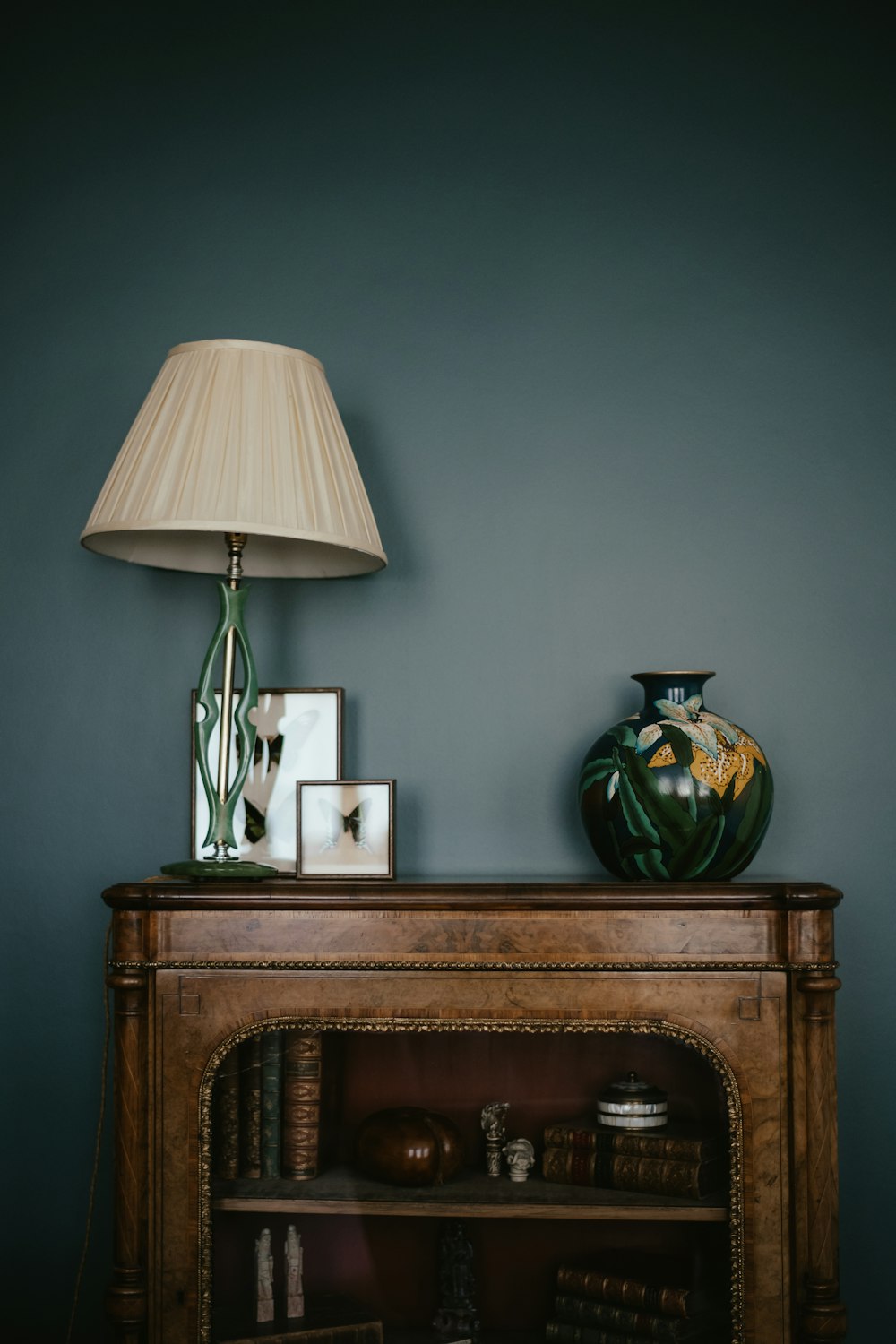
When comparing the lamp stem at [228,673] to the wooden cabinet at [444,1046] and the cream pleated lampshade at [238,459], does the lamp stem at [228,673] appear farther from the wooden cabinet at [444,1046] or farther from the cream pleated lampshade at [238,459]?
the wooden cabinet at [444,1046]

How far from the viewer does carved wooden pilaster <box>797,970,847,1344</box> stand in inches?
66.1

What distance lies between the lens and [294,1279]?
1775mm

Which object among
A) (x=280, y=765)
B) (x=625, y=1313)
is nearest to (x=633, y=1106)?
(x=625, y=1313)

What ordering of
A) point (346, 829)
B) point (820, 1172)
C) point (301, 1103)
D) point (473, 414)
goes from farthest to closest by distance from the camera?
point (473, 414) → point (346, 829) → point (301, 1103) → point (820, 1172)

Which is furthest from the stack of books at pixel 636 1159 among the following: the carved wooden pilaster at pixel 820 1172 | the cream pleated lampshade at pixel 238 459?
the cream pleated lampshade at pixel 238 459

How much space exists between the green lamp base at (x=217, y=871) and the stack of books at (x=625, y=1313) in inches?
28.1

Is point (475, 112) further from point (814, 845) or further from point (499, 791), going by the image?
point (814, 845)

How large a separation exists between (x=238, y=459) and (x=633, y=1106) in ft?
3.58

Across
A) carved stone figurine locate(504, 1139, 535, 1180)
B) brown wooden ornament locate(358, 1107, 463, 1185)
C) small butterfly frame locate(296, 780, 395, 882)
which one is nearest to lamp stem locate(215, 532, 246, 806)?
small butterfly frame locate(296, 780, 395, 882)

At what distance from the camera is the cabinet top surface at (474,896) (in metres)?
1.73

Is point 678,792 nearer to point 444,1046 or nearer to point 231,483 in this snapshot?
point 444,1046

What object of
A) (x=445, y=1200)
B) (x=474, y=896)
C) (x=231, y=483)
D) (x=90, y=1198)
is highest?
(x=231, y=483)

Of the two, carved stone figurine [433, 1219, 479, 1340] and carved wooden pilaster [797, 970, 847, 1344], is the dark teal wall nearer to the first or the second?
carved wooden pilaster [797, 970, 847, 1344]

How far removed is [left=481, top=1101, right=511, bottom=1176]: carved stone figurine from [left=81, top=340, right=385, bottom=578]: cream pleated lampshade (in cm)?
85
